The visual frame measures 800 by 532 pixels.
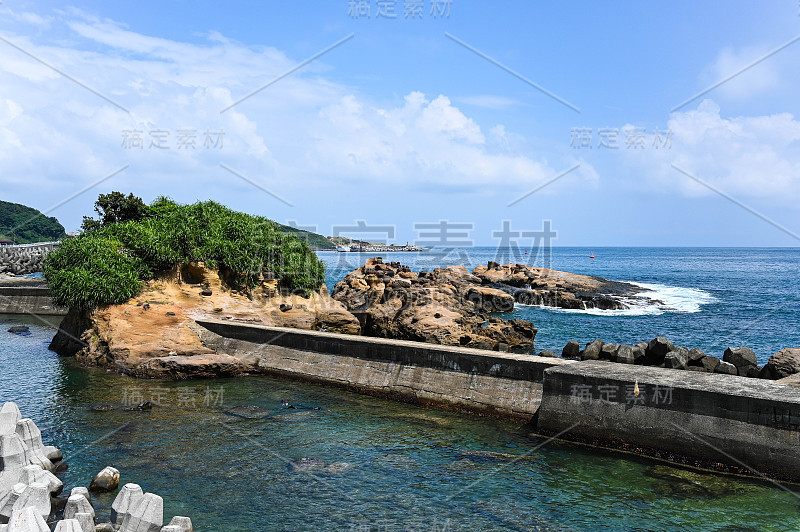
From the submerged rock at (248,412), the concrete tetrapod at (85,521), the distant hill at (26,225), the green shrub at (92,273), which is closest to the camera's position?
the concrete tetrapod at (85,521)

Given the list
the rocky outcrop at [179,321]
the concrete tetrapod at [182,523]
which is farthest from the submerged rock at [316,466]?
the rocky outcrop at [179,321]

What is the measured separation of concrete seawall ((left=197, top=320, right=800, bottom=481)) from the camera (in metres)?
9.81

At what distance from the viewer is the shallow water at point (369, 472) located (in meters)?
8.62

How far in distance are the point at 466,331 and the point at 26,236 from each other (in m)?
140

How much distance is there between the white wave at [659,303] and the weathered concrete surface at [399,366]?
29194 millimetres

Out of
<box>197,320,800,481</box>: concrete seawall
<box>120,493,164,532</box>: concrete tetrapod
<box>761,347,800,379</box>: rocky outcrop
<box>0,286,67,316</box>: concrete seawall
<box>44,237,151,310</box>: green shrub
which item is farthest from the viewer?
<box>0,286,67,316</box>: concrete seawall

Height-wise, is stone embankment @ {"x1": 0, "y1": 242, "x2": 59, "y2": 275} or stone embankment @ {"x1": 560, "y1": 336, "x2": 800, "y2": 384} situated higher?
stone embankment @ {"x1": 0, "y1": 242, "x2": 59, "y2": 275}

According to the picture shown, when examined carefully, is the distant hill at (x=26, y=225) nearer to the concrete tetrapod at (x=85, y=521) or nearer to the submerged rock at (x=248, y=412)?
the submerged rock at (x=248, y=412)

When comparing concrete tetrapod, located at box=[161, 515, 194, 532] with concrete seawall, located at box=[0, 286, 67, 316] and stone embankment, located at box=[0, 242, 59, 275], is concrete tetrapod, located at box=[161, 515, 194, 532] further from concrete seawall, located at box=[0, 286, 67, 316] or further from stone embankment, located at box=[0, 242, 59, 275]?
stone embankment, located at box=[0, 242, 59, 275]

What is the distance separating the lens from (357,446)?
11.6 metres

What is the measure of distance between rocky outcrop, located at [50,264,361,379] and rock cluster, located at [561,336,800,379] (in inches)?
430

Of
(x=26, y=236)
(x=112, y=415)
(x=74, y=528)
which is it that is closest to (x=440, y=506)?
(x=74, y=528)

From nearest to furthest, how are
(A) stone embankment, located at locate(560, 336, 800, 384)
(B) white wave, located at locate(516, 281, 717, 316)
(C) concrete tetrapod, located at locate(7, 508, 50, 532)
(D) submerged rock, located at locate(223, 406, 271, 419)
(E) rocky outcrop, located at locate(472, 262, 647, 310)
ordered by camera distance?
(C) concrete tetrapod, located at locate(7, 508, 50, 532) → (D) submerged rock, located at locate(223, 406, 271, 419) → (A) stone embankment, located at locate(560, 336, 800, 384) → (B) white wave, located at locate(516, 281, 717, 316) → (E) rocky outcrop, located at locate(472, 262, 647, 310)

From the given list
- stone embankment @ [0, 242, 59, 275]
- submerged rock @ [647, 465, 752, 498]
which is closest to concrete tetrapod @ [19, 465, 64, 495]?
submerged rock @ [647, 465, 752, 498]
